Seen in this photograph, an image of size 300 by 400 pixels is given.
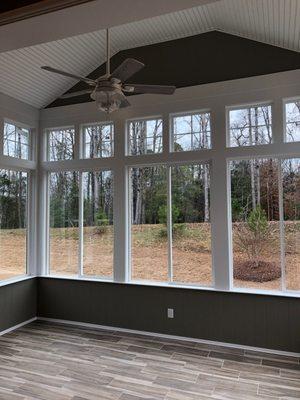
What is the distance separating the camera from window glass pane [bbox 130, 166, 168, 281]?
4.54 m

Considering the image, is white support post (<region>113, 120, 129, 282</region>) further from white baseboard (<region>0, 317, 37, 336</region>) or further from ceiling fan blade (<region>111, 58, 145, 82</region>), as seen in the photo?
ceiling fan blade (<region>111, 58, 145, 82</region>)

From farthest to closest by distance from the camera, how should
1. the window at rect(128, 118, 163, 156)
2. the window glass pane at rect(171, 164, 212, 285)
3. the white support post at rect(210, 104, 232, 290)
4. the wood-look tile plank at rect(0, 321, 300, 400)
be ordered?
the window at rect(128, 118, 163, 156)
the window glass pane at rect(171, 164, 212, 285)
the white support post at rect(210, 104, 232, 290)
the wood-look tile plank at rect(0, 321, 300, 400)

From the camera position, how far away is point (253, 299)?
3928 mm

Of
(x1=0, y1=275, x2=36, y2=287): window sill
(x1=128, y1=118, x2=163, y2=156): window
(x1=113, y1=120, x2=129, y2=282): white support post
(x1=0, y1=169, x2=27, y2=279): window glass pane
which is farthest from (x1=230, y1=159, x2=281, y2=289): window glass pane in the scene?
(x1=0, y1=169, x2=27, y2=279): window glass pane

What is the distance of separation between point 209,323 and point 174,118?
2.86 m

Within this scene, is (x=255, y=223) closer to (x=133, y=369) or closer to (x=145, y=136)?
(x=145, y=136)

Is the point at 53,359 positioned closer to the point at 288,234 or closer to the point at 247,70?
the point at 288,234

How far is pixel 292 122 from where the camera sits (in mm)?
3965

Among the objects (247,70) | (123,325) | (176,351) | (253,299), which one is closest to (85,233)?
(123,325)

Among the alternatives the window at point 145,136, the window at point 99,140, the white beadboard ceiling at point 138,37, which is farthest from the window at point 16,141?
the window at point 145,136

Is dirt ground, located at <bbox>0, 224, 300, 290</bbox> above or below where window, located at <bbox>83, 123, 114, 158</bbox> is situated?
below

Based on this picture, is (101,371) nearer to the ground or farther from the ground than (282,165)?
nearer to the ground

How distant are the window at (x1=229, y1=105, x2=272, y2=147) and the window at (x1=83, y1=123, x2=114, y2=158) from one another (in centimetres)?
181

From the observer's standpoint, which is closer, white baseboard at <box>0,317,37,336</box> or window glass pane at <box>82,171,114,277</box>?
white baseboard at <box>0,317,37,336</box>
